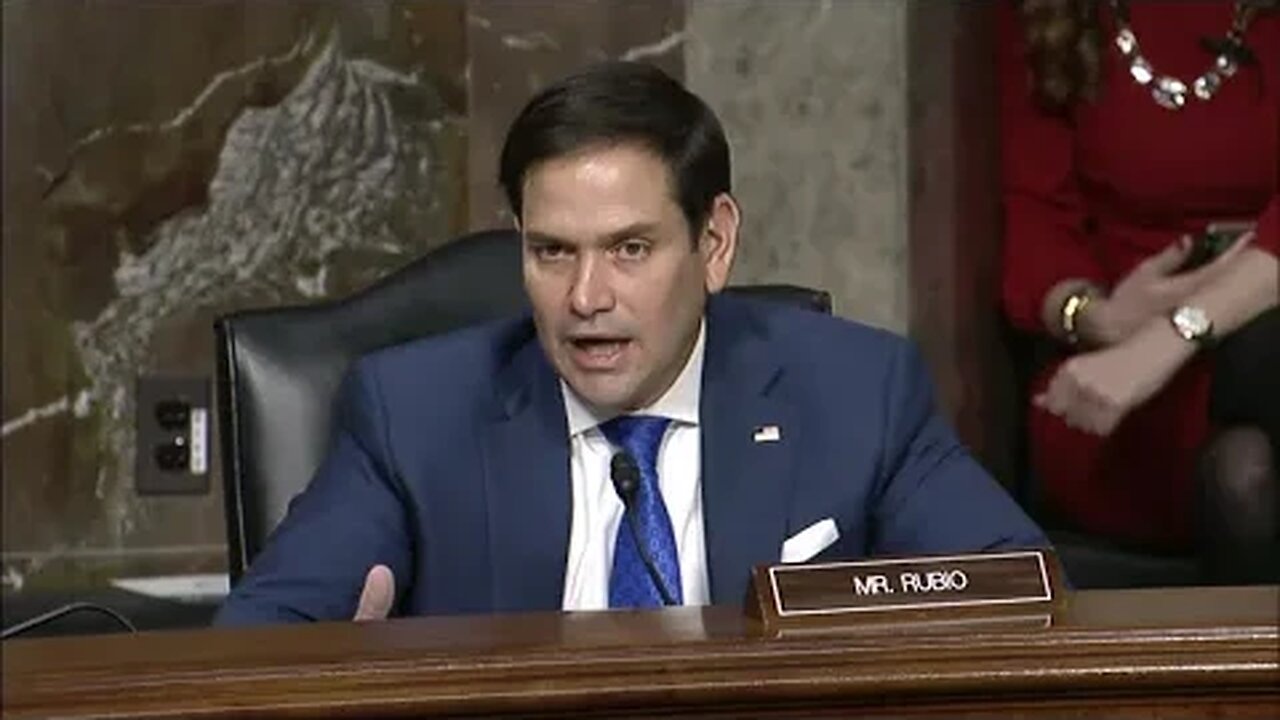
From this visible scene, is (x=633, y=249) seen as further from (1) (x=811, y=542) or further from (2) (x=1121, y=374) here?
(2) (x=1121, y=374)

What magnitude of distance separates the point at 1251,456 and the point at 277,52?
1367mm

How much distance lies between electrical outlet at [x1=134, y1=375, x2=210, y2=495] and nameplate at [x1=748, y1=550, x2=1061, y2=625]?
211 cm

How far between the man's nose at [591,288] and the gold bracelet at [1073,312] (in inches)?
48.0

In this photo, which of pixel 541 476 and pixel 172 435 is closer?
pixel 541 476

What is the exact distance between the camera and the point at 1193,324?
325 cm

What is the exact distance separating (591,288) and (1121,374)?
3.95 ft

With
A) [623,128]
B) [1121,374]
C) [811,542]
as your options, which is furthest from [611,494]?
[1121,374]

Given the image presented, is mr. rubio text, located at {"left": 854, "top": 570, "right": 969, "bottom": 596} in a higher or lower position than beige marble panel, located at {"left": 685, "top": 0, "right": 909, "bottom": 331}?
lower

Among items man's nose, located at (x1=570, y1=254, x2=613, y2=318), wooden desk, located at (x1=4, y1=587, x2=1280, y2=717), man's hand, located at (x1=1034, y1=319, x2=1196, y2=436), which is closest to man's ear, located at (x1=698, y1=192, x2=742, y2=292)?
man's nose, located at (x1=570, y1=254, x2=613, y2=318)

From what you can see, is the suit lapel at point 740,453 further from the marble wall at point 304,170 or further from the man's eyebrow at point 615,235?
the marble wall at point 304,170

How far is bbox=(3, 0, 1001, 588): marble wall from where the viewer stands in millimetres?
3635

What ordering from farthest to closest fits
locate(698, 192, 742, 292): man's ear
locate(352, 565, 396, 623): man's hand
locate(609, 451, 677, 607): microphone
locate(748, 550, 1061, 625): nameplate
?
locate(698, 192, 742, 292): man's ear → locate(352, 565, 396, 623): man's hand → locate(609, 451, 677, 607): microphone → locate(748, 550, 1061, 625): nameplate

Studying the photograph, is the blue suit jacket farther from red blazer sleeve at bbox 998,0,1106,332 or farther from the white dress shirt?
red blazer sleeve at bbox 998,0,1106,332

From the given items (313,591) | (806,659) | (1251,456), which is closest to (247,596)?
(313,591)
